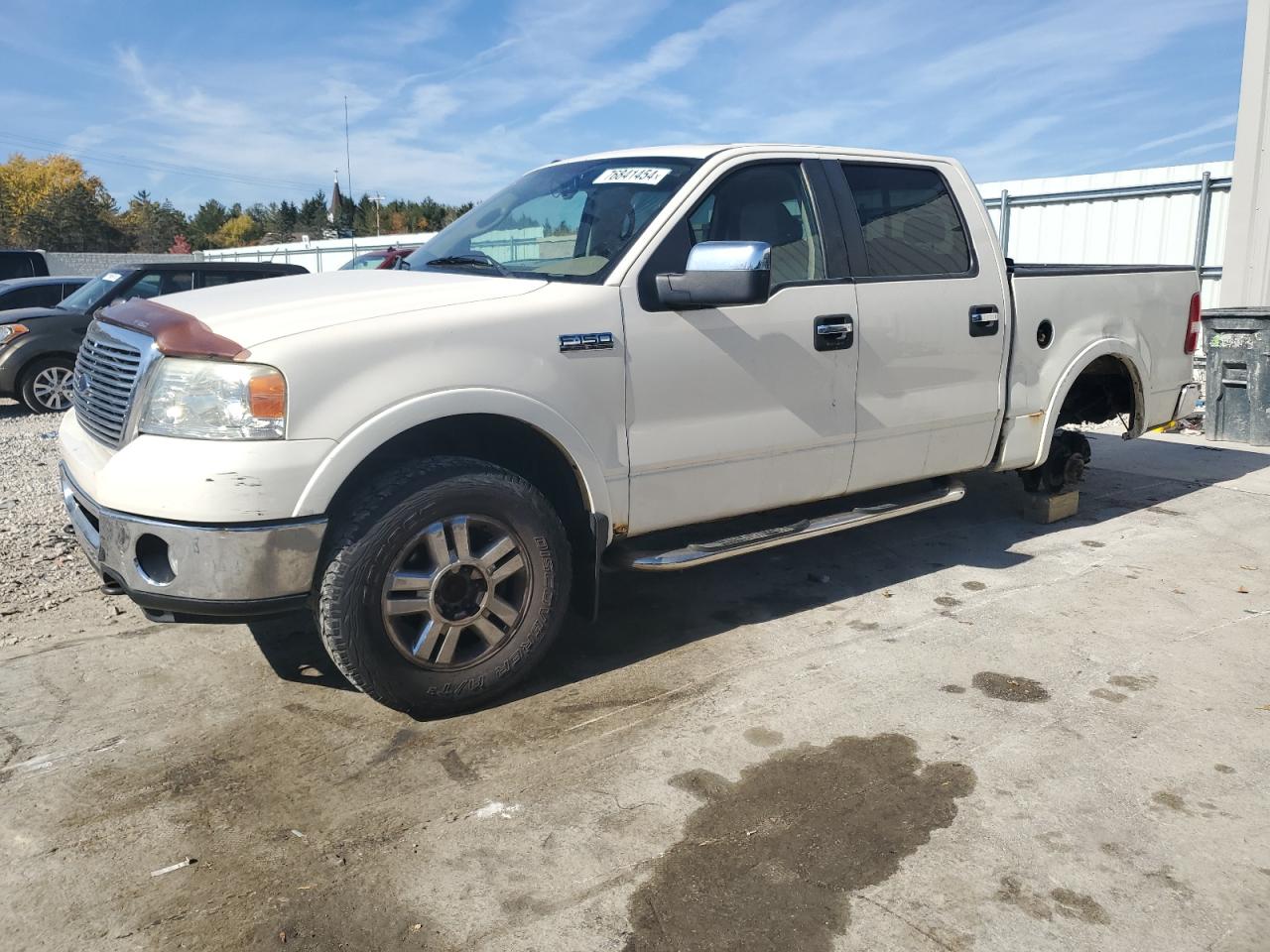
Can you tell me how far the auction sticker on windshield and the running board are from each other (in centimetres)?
148

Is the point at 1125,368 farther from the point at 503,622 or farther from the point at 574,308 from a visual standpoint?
the point at 503,622

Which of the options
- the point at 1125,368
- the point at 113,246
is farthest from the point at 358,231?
the point at 1125,368

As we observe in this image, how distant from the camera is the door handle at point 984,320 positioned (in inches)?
186

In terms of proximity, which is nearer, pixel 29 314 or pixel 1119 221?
pixel 29 314

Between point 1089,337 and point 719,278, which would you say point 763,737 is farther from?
point 1089,337

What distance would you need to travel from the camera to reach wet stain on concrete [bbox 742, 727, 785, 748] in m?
3.25

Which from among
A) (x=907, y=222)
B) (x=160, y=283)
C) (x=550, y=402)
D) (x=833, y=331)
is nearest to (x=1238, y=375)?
(x=907, y=222)

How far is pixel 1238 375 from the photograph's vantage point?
334 inches

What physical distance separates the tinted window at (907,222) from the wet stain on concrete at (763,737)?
2.12m

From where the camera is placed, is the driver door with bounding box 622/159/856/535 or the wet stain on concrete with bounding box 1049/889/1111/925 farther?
the driver door with bounding box 622/159/856/535

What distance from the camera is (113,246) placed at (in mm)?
57156

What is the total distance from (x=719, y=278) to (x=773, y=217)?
79 centimetres

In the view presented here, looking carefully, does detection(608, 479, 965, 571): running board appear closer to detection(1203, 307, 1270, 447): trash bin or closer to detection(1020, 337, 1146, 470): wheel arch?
detection(1020, 337, 1146, 470): wheel arch

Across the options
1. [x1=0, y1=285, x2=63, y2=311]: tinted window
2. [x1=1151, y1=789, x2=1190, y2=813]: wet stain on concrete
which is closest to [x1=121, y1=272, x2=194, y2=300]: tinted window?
[x1=0, y1=285, x2=63, y2=311]: tinted window
